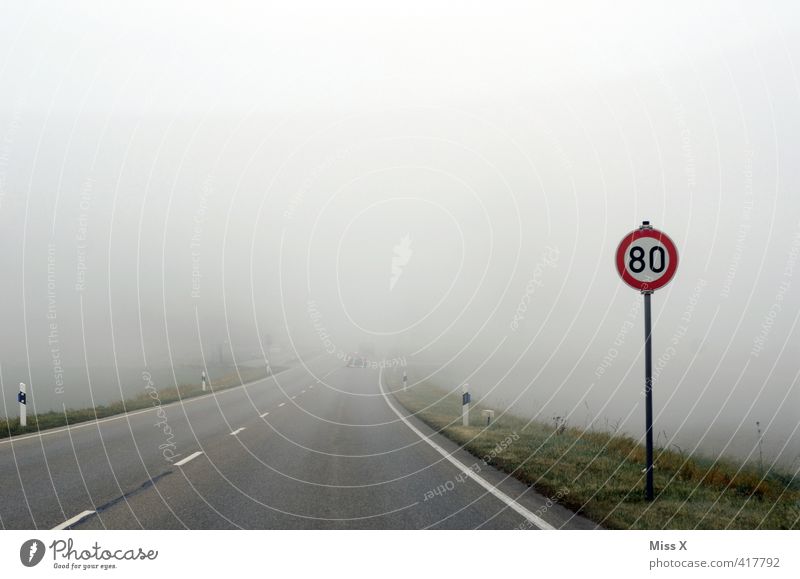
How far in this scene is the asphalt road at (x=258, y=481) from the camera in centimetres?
Result: 632

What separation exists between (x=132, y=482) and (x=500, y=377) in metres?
38.6

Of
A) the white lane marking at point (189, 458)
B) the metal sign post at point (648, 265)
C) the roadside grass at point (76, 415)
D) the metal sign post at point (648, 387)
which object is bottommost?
the roadside grass at point (76, 415)

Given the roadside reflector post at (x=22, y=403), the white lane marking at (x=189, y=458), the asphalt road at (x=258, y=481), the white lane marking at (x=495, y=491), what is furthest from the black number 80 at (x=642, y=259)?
the roadside reflector post at (x=22, y=403)

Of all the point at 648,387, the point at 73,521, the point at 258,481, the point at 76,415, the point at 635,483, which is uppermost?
the point at 648,387

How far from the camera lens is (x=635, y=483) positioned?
784cm

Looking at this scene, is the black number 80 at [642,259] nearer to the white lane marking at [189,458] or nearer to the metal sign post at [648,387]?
the metal sign post at [648,387]

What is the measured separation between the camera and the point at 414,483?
8.32 m

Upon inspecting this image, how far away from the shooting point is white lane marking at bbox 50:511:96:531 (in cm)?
588

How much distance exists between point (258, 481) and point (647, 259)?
605 centimetres

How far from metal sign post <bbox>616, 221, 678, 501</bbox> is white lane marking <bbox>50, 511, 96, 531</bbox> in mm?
6507

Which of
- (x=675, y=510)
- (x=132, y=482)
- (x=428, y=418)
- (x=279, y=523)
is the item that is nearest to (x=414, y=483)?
(x=279, y=523)

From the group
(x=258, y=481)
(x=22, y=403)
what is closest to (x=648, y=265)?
(x=258, y=481)

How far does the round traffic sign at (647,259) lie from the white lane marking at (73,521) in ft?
22.2

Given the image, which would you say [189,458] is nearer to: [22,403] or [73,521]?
[73,521]
